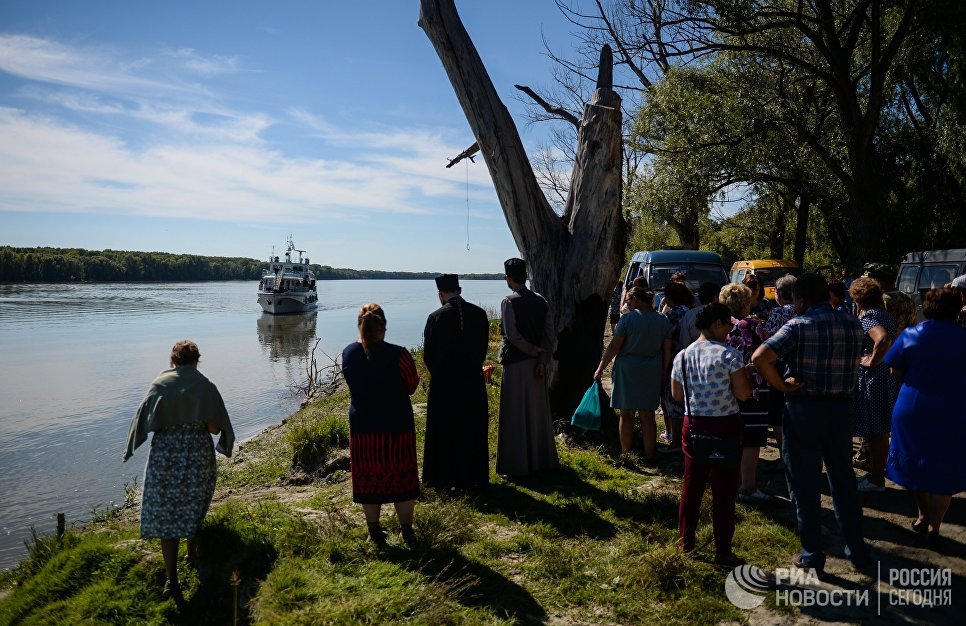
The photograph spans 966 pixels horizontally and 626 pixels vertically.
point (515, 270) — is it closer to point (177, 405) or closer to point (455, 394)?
point (455, 394)

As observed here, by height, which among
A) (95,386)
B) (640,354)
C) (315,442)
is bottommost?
(95,386)

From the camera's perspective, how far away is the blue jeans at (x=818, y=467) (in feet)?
13.0

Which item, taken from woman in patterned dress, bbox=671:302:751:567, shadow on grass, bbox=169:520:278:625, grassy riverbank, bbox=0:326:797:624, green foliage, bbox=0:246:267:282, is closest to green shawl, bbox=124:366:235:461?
shadow on grass, bbox=169:520:278:625

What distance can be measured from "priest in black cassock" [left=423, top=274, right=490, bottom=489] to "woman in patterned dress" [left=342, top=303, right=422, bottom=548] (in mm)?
957

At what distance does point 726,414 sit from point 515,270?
2.48 m

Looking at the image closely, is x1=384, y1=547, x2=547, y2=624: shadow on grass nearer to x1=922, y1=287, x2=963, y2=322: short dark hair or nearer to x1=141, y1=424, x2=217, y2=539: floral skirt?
x1=141, y1=424, x2=217, y2=539: floral skirt

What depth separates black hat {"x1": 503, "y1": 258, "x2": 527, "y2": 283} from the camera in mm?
5949

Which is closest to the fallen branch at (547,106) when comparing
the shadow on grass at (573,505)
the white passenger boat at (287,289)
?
the shadow on grass at (573,505)

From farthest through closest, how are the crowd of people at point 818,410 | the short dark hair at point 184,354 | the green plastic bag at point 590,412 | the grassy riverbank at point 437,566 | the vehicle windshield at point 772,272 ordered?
1. the vehicle windshield at point 772,272
2. the green plastic bag at point 590,412
3. the short dark hair at point 184,354
4. the crowd of people at point 818,410
5. the grassy riverbank at point 437,566

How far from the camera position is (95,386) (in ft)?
65.7

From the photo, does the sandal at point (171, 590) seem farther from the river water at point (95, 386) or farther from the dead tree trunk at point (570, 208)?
the dead tree trunk at point (570, 208)

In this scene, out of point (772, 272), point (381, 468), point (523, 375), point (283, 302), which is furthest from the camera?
point (283, 302)

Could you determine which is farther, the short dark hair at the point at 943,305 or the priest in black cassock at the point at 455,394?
the priest in black cassock at the point at 455,394

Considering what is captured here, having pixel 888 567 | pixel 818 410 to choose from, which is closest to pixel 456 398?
pixel 818 410
